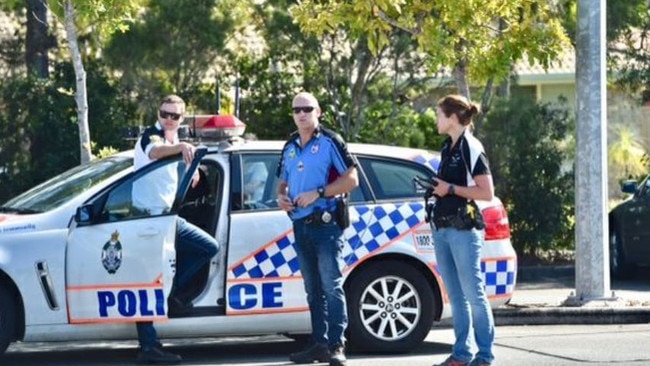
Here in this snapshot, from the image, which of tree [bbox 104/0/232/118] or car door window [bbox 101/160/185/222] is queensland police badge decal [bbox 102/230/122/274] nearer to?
car door window [bbox 101/160/185/222]

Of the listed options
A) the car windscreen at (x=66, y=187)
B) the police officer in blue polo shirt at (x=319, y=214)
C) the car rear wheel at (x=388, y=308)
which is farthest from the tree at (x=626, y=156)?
the police officer in blue polo shirt at (x=319, y=214)

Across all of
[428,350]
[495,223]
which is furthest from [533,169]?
[428,350]

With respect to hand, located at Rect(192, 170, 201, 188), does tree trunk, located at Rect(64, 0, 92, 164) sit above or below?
above

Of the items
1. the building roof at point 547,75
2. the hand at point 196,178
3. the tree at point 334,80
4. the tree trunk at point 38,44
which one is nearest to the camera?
the hand at point 196,178

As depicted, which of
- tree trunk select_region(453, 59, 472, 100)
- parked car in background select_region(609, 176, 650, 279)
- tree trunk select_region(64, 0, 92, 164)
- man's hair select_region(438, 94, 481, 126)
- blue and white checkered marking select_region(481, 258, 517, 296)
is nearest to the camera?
man's hair select_region(438, 94, 481, 126)

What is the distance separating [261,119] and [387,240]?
6918 mm

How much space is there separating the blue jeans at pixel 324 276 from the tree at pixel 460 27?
3.36m

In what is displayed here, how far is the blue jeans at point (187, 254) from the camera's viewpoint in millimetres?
10016

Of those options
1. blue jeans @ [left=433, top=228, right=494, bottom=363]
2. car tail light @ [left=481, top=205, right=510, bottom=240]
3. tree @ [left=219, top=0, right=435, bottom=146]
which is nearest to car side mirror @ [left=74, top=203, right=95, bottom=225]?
blue jeans @ [left=433, top=228, right=494, bottom=363]

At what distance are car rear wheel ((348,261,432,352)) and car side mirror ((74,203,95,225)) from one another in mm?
1855

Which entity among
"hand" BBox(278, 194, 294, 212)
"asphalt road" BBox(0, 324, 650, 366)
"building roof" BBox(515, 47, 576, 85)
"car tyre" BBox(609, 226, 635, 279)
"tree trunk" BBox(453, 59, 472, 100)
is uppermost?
"building roof" BBox(515, 47, 576, 85)

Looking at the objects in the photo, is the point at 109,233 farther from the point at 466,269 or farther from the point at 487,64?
the point at 487,64

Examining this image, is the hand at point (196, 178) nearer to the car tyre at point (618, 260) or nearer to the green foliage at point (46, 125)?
the green foliage at point (46, 125)

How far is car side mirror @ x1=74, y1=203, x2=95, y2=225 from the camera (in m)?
9.98
